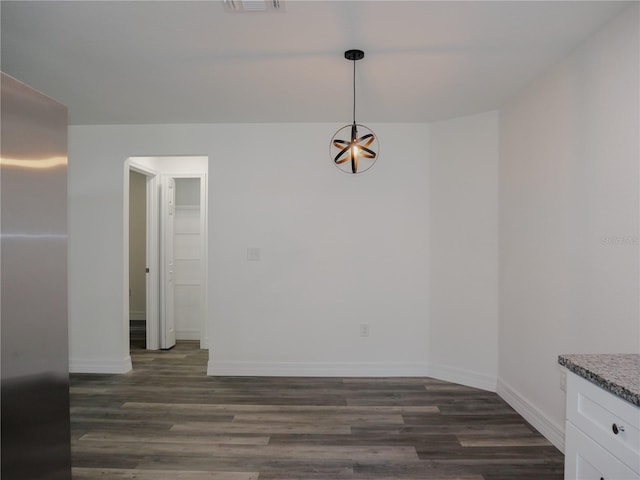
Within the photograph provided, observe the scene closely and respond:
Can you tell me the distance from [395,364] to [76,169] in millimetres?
3879

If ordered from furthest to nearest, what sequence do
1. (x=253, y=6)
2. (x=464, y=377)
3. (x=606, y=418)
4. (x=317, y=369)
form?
1. (x=317, y=369)
2. (x=464, y=377)
3. (x=253, y=6)
4. (x=606, y=418)

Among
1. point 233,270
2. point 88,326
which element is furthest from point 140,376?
point 233,270

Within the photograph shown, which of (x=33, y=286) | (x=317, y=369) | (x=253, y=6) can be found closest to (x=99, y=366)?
(x=317, y=369)

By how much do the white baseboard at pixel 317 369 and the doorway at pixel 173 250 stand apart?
1111 millimetres

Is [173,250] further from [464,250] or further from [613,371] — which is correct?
[613,371]

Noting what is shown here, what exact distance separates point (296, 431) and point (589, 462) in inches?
74.2

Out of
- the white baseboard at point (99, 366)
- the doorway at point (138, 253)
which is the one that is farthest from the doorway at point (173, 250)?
the white baseboard at point (99, 366)

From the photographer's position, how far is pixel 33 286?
1.69 metres

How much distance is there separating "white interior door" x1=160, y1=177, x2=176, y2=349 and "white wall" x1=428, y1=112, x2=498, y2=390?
3194 mm

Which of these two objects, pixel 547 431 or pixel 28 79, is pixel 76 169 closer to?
pixel 28 79

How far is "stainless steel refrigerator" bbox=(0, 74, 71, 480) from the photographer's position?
156 cm

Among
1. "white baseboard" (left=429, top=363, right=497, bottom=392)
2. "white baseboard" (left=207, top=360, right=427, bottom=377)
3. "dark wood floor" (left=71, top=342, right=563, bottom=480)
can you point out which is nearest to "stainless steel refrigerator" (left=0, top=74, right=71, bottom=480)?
"dark wood floor" (left=71, top=342, right=563, bottom=480)

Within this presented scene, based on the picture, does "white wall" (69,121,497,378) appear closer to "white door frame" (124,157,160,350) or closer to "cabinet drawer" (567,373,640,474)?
"white door frame" (124,157,160,350)

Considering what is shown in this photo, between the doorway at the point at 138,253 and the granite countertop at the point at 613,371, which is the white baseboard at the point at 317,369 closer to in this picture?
the granite countertop at the point at 613,371
